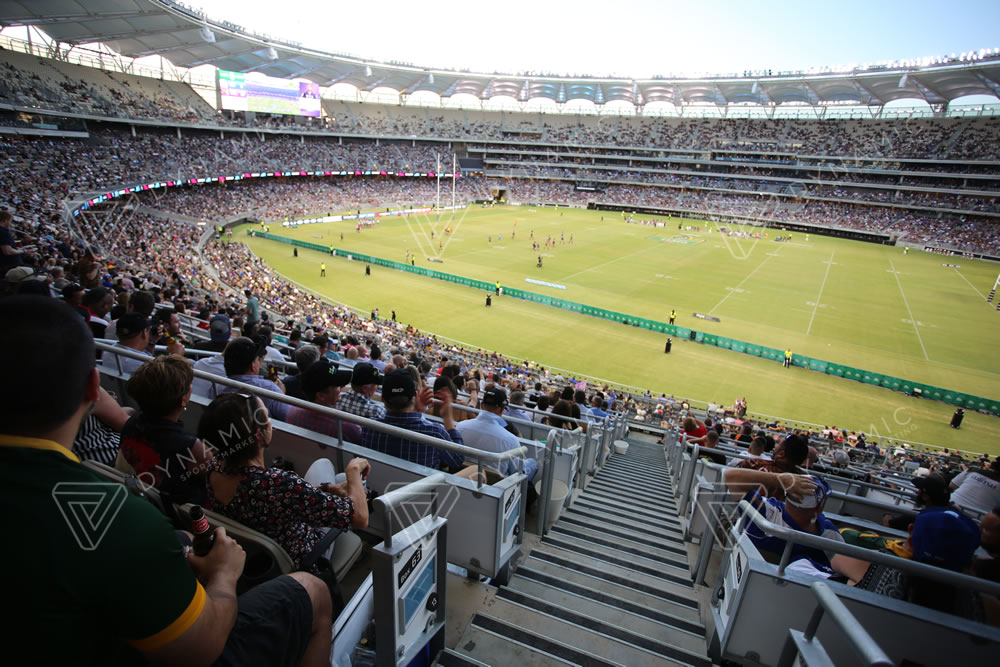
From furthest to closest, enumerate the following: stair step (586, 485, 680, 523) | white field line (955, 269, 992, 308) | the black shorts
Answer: white field line (955, 269, 992, 308)
stair step (586, 485, 680, 523)
the black shorts

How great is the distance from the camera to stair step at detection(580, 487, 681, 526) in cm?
777

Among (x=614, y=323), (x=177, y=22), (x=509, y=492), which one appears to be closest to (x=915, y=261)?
(x=614, y=323)

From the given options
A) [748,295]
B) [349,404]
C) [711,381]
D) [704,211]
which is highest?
[704,211]

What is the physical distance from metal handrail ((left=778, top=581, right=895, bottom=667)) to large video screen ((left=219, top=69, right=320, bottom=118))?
257 feet

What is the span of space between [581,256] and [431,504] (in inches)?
1797

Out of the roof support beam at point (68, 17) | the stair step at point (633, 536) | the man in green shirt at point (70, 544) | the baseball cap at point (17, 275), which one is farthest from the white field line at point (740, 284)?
the roof support beam at point (68, 17)

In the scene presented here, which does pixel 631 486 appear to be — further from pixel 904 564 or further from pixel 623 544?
pixel 904 564

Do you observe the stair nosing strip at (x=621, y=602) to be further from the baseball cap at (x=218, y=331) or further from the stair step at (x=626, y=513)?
the baseball cap at (x=218, y=331)

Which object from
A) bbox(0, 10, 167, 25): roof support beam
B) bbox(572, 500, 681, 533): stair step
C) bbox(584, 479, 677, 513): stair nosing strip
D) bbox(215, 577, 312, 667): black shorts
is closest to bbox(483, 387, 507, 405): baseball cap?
bbox(572, 500, 681, 533): stair step

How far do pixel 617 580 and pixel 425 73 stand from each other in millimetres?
92364

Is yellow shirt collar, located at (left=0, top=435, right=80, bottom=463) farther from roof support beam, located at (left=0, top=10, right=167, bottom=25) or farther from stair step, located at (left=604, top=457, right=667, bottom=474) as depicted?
roof support beam, located at (left=0, top=10, right=167, bottom=25)

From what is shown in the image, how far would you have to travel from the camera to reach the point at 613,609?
4242 mm

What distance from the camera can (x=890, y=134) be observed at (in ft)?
244

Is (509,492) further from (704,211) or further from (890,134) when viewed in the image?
(890,134)
